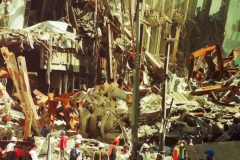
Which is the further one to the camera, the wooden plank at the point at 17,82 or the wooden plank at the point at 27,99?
the wooden plank at the point at 17,82

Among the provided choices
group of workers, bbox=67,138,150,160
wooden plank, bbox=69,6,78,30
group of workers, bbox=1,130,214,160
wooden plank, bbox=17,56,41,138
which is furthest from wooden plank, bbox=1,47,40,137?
wooden plank, bbox=69,6,78,30

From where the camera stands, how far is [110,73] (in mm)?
16062

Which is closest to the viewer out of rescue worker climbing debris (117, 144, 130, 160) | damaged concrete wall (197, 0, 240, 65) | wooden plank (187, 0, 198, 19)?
rescue worker climbing debris (117, 144, 130, 160)

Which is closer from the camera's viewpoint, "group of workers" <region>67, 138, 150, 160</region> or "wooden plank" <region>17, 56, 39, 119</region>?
"group of workers" <region>67, 138, 150, 160</region>

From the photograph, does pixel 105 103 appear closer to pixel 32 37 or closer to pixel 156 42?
pixel 32 37

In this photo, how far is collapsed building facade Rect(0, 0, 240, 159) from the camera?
11.0m

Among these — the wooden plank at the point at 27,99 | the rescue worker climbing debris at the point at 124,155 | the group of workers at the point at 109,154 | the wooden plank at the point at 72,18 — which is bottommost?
the rescue worker climbing debris at the point at 124,155

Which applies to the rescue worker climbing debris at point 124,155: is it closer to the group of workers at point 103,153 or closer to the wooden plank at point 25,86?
the group of workers at point 103,153

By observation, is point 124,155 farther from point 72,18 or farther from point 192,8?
point 192,8

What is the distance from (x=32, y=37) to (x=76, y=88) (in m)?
3.52

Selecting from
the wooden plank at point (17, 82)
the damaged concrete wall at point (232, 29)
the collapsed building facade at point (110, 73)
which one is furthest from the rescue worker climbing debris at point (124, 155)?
the damaged concrete wall at point (232, 29)

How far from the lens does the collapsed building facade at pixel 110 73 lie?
11031 millimetres

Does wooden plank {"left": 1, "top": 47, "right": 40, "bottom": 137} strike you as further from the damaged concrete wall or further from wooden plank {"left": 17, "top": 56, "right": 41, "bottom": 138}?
the damaged concrete wall

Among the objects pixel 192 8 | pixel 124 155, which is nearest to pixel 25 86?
pixel 124 155
